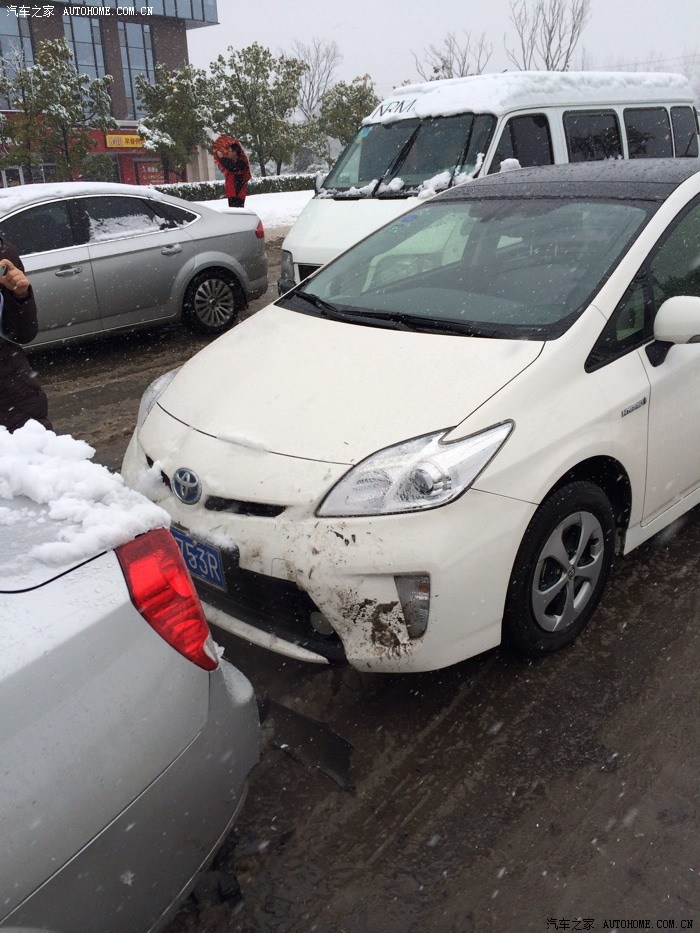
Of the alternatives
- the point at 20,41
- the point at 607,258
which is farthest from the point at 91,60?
the point at 607,258

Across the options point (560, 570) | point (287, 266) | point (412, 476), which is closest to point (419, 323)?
point (412, 476)

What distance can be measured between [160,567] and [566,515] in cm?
147

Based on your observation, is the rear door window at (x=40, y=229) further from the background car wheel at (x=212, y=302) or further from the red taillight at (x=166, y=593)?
the red taillight at (x=166, y=593)

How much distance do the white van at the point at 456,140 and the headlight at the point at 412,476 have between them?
4.12 meters

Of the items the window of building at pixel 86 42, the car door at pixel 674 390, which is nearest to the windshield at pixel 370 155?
the car door at pixel 674 390

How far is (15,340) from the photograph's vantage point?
3686mm

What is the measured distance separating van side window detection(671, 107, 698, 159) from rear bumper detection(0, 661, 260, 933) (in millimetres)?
8369

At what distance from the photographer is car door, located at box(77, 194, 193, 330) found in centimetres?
665

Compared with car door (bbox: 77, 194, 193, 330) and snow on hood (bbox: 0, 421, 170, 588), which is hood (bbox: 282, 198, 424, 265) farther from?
snow on hood (bbox: 0, 421, 170, 588)

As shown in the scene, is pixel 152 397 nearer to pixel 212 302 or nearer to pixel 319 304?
pixel 319 304

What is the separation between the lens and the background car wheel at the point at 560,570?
2.50 metres

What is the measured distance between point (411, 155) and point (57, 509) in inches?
236

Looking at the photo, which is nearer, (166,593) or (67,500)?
(166,593)

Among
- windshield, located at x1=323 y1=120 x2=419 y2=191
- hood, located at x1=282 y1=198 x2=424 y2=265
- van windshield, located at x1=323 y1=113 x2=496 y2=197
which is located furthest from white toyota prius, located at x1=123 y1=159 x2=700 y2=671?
windshield, located at x1=323 y1=120 x2=419 y2=191
